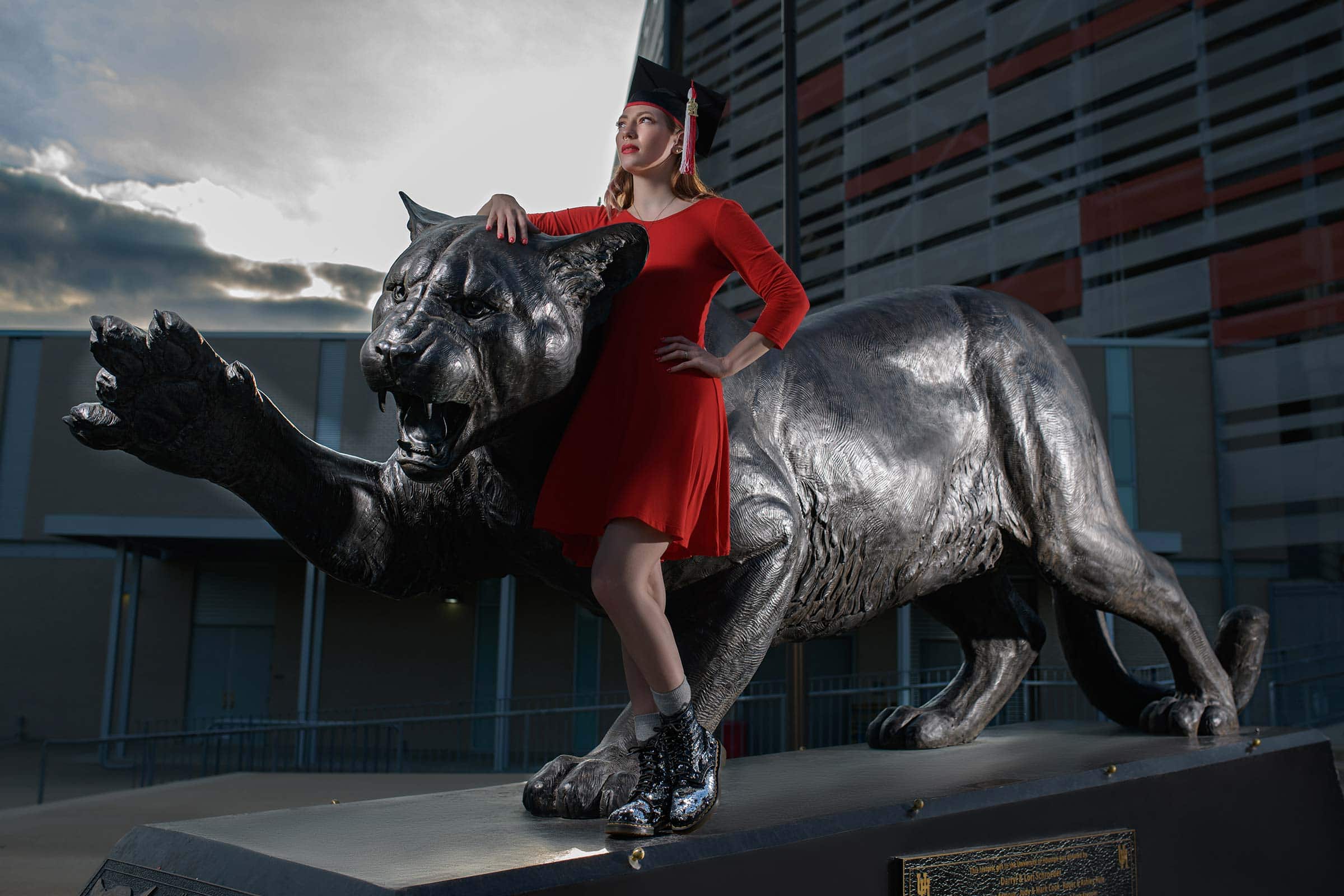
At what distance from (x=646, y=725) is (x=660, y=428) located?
1.86ft

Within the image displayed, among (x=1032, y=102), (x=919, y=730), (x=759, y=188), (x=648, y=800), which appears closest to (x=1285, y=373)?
(x=1032, y=102)

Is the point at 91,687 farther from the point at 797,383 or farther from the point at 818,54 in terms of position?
the point at 797,383

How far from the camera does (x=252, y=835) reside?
A: 1.87 m

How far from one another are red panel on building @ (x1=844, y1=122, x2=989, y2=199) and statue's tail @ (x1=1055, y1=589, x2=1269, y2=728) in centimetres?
1108

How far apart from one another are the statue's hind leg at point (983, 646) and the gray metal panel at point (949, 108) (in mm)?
11861

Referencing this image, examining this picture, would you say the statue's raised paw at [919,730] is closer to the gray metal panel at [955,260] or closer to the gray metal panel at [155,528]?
the gray metal panel at [955,260]

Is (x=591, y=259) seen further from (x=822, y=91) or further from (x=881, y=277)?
(x=822, y=91)

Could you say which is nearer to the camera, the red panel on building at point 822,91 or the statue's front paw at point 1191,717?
the statue's front paw at point 1191,717

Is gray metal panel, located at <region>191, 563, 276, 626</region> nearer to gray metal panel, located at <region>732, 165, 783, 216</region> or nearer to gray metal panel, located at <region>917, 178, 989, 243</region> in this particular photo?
gray metal panel, located at <region>732, 165, 783, 216</region>

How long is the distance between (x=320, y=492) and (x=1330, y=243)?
38.8 ft

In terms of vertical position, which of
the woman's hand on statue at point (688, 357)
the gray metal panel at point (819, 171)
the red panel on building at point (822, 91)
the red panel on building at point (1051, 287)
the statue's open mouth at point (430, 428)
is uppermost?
the red panel on building at point (822, 91)

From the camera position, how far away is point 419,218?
7.22 ft

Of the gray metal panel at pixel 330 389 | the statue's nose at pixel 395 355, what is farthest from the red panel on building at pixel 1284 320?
the gray metal panel at pixel 330 389

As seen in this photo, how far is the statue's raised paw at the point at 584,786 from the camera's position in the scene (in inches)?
79.4
